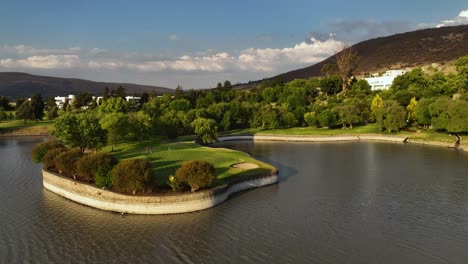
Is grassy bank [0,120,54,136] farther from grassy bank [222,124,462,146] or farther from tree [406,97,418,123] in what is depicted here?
tree [406,97,418,123]

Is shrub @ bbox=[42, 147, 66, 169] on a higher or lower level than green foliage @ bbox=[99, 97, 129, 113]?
lower

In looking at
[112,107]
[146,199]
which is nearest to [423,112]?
[146,199]

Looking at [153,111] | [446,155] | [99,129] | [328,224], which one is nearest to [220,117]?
[153,111]

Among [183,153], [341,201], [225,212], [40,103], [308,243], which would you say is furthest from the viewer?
[40,103]

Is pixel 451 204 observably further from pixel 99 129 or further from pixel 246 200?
pixel 99 129

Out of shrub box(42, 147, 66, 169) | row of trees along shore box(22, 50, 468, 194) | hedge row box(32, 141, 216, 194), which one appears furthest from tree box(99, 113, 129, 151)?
A: hedge row box(32, 141, 216, 194)
